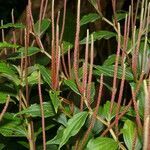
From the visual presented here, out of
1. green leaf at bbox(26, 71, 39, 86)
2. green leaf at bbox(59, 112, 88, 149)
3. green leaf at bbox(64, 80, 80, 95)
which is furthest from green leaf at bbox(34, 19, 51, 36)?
green leaf at bbox(59, 112, 88, 149)

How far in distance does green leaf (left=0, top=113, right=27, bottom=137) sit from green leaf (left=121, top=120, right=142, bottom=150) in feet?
1.01

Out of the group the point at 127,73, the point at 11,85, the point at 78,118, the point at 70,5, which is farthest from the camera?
the point at 70,5

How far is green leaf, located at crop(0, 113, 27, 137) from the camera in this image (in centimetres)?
103

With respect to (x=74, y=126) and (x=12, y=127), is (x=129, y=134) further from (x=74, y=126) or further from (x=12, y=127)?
(x=12, y=127)

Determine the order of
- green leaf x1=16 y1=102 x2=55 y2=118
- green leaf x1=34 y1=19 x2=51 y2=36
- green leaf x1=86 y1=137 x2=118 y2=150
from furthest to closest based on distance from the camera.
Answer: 1. green leaf x1=34 y1=19 x2=51 y2=36
2. green leaf x1=16 y1=102 x2=55 y2=118
3. green leaf x1=86 y1=137 x2=118 y2=150

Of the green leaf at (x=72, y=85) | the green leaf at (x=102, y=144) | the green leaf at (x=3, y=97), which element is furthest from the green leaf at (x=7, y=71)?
the green leaf at (x=102, y=144)

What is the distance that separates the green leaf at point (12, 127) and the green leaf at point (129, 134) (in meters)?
0.31

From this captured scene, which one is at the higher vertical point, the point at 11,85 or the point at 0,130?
the point at 11,85

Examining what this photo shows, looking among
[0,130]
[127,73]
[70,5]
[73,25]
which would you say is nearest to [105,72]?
[127,73]

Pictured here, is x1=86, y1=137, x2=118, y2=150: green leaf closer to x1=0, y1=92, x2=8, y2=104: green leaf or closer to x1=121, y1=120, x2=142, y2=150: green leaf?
x1=121, y1=120, x2=142, y2=150: green leaf

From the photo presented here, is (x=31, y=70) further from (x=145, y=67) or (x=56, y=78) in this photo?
(x=145, y=67)

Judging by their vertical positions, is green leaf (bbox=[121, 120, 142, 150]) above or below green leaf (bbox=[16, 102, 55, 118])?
below

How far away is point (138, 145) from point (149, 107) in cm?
25

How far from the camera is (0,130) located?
1029 millimetres
